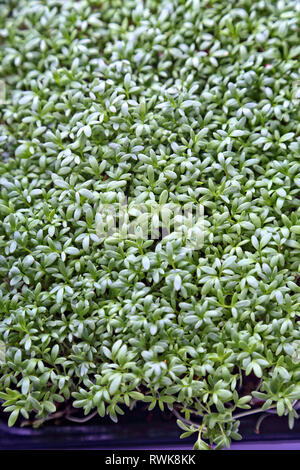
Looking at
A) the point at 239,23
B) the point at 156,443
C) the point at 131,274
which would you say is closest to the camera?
the point at 131,274

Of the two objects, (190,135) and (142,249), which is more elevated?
(190,135)

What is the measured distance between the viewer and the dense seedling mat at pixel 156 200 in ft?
4.31

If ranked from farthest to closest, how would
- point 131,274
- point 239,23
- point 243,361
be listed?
1. point 239,23
2. point 131,274
3. point 243,361

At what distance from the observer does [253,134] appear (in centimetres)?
152

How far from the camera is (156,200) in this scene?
4.84 ft

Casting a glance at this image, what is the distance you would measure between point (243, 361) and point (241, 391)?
0.29 meters

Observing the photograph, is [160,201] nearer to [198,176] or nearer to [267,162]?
[198,176]

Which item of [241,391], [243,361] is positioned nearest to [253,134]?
[243,361]

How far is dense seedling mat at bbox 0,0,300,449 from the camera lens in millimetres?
1312

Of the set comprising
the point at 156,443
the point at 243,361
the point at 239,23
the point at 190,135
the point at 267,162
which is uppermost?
the point at 239,23

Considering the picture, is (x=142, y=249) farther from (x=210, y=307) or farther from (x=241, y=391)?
(x=241, y=391)
